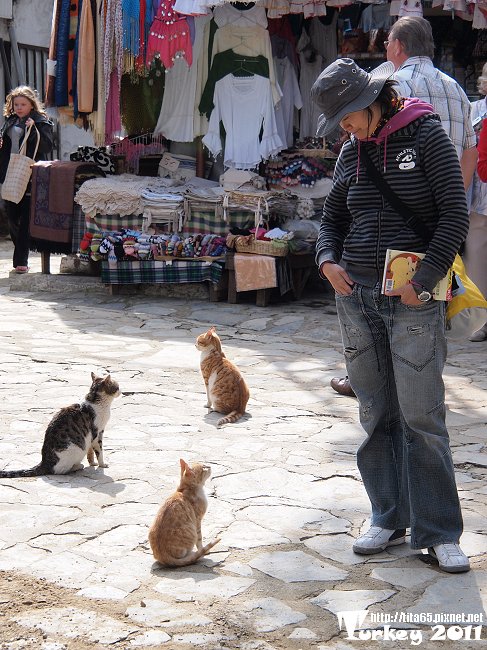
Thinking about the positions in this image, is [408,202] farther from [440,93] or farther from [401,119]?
[440,93]

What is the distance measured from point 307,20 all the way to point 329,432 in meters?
6.40

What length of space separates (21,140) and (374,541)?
863cm

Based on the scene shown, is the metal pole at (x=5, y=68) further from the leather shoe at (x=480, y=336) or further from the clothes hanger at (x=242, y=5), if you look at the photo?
the leather shoe at (x=480, y=336)

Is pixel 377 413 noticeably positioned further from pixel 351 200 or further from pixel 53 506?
pixel 53 506

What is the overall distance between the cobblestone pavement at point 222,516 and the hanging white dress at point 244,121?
295cm

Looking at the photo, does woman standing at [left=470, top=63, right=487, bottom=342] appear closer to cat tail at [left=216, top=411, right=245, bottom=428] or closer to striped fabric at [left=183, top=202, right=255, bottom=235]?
striped fabric at [left=183, top=202, right=255, bottom=235]

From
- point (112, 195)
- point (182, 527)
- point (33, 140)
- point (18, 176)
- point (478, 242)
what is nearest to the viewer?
point (182, 527)

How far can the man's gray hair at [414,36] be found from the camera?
5.36m

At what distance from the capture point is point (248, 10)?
10.1 m

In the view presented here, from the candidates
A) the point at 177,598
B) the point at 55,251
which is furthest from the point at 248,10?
the point at 177,598

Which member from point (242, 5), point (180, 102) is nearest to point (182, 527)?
point (242, 5)

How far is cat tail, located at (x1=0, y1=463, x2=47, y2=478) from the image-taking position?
4777mm

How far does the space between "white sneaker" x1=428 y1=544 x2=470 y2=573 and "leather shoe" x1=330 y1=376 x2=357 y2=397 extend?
2.76 metres

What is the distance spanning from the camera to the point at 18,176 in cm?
1116
